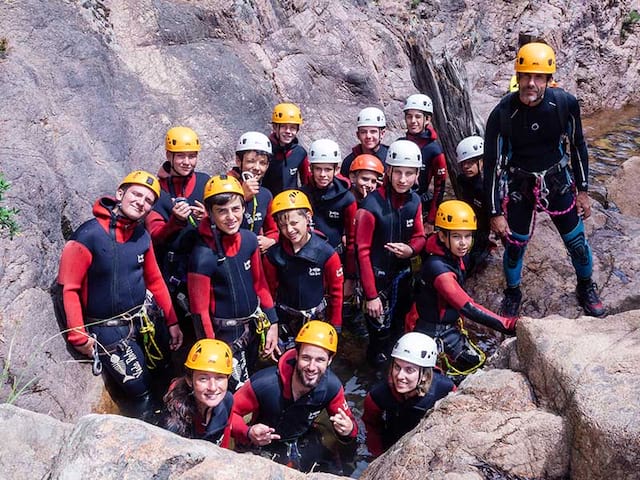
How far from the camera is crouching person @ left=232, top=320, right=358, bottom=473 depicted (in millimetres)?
5512

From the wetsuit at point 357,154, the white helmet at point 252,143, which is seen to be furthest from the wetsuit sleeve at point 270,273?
the wetsuit at point 357,154

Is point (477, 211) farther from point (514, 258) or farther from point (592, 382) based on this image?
point (592, 382)

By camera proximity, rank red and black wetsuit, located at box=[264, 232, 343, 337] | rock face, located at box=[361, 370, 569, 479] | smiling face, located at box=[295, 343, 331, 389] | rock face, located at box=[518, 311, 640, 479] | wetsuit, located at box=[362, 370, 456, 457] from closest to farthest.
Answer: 1. rock face, located at box=[518, 311, 640, 479]
2. rock face, located at box=[361, 370, 569, 479]
3. smiling face, located at box=[295, 343, 331, 389]
4. wetsuit, located at box=[362, 370, 456, 457]
5. red and black wetsuit, located at box=[264, 232, 343, 337]

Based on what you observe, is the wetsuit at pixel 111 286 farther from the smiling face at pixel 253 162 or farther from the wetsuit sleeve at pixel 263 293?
the smiling face at pixel 253 162

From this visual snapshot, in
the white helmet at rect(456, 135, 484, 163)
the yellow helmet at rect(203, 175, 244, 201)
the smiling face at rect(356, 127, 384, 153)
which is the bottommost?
the white helmet at rect(456, 135, 484, 163)

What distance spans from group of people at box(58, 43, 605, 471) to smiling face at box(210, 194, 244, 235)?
0.02 meters

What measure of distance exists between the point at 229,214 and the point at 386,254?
7.77ft

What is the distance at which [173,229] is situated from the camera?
277 inches

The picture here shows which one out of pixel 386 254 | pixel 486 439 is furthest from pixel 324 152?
pixel 486 439

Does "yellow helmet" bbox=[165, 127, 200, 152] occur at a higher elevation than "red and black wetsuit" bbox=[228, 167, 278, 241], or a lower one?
higher

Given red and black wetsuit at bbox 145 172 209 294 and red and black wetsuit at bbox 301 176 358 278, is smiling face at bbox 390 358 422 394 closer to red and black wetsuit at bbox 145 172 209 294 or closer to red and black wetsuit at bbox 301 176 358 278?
red and black wetsuit at bbox 301 176 358 278

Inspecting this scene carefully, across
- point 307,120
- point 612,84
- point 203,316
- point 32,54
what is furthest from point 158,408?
point 612,84

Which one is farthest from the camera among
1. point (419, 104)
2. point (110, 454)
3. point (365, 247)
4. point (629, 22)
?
point (629, 22)

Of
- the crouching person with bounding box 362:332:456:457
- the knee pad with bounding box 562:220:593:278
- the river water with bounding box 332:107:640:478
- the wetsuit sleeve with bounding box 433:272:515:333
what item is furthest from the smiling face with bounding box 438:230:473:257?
the river water with bounding box 332:107:640:478
